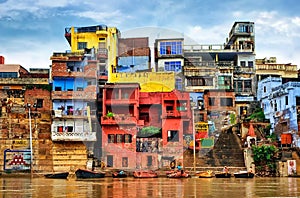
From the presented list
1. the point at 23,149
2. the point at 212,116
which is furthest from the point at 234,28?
the point at 23,149

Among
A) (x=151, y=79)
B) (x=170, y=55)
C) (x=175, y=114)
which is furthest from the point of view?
(x=170, y=55)

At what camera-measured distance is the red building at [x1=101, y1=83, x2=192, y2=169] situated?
4116cm

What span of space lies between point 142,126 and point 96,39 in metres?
15.9

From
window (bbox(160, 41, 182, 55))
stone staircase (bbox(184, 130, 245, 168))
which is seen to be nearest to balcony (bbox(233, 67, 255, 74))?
window (bbox(160, 41, 182, 55))

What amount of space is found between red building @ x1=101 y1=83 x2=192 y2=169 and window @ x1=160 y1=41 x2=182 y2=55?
8581mm

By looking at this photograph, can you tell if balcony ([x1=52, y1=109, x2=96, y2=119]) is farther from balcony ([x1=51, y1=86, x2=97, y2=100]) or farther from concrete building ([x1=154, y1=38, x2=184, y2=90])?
concrete building ([x1=154, y1=38, x2=184, y2=90])

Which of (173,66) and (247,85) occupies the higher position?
(173,66)

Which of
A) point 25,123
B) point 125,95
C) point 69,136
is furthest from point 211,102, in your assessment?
point 25,123

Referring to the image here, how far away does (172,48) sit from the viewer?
53625mm

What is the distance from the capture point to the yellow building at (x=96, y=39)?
178 ft

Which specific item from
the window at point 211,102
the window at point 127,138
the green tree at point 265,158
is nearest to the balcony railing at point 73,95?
the window at point 127,138

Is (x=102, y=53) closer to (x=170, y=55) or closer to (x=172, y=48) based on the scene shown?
(x=170, y=55)

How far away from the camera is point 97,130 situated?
44.4m

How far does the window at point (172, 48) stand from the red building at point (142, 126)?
8.58 m
